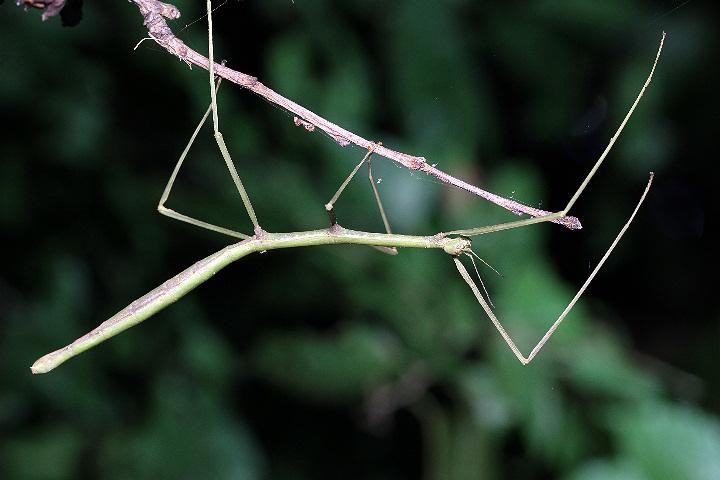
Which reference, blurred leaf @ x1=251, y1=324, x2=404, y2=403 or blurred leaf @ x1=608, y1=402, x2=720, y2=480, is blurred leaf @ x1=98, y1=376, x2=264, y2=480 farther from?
blurred leaf @ x1=608, y1=402, x2=720, y2=480

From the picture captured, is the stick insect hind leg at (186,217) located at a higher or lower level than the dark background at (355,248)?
higher

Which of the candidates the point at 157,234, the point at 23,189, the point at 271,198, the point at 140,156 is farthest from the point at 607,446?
the point at 23,189

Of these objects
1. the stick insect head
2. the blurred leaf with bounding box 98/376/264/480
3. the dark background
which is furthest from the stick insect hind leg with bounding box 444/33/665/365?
the blurred leaf with bounding box 98/376/264/480

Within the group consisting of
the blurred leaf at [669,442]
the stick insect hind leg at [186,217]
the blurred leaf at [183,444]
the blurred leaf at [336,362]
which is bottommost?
the blurred leaf at [183,444]

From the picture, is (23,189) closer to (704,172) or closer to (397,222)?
(397,222)

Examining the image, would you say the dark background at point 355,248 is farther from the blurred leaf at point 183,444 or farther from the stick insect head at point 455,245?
the stick insect head at point 455,245

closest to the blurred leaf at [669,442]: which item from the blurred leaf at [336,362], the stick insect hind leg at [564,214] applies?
the stick insect hind leg at [564,214]
